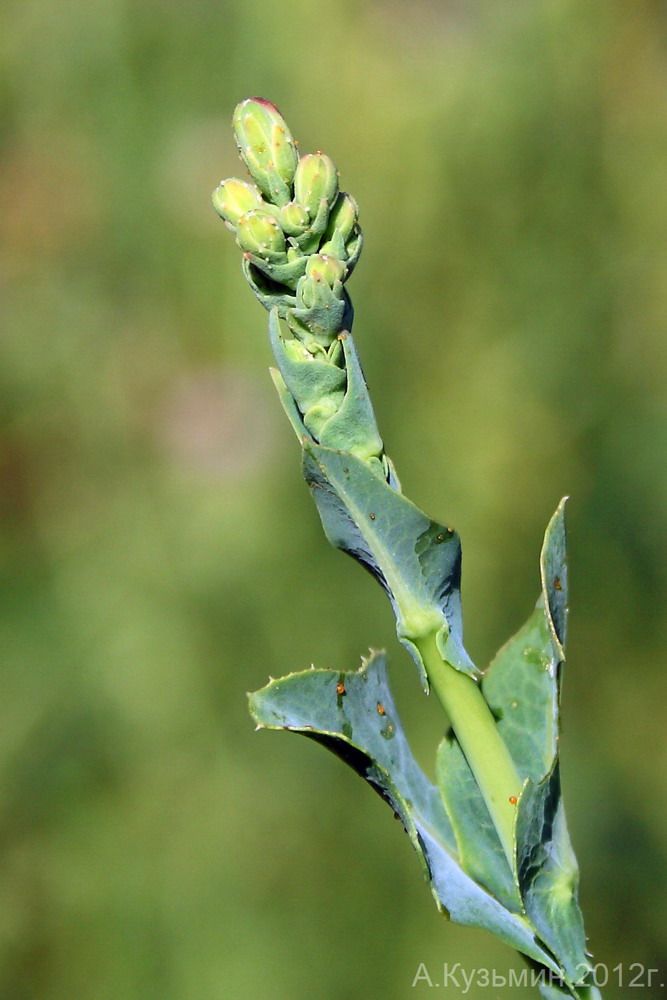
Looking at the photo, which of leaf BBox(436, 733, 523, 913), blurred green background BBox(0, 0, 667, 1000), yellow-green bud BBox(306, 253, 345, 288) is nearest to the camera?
yellow-green bud BBox(306, 253, 345, 288)

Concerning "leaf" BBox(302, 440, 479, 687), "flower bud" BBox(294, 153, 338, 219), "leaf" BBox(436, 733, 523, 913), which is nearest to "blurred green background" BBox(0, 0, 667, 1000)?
"leaf" BBox(436, 733, 523, 913)

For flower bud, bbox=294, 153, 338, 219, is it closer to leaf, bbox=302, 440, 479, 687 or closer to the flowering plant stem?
the flowering plant stem

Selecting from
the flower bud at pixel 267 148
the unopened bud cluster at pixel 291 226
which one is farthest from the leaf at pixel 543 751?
the flower bud at pixel 267 148

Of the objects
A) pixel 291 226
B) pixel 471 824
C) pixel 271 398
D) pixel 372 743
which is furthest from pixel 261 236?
pixel 271 398

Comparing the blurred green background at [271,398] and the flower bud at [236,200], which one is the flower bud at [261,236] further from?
the blurred green background at [271,398]

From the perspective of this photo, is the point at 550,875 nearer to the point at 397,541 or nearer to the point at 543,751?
the point at 543,751

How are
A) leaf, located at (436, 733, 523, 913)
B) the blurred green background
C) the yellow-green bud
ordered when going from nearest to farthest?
the yellow-green bud
leaf, located at (436, 733, 523, 913)
the blurred green background

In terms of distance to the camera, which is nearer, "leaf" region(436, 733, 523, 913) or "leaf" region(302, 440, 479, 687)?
"leaf" region(302, 440, 479, 687)
